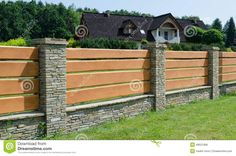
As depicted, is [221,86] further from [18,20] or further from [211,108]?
[18,20]

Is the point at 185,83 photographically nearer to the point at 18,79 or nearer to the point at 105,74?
the point at 105,74

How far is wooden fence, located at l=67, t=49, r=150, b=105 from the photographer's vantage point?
822 centimetres

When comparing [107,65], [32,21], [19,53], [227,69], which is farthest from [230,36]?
[19,53]

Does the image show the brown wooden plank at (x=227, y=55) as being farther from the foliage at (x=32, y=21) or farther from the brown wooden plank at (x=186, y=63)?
the foliage at (x=32, y=21)

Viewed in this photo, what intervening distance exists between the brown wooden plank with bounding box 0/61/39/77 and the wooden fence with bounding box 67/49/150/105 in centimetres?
87

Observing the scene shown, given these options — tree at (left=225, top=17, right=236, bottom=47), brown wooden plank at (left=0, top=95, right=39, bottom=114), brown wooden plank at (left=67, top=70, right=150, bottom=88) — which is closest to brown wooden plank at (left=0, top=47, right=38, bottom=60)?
brown wooden plank at (left=0, top=95, right=39, bottom=114)

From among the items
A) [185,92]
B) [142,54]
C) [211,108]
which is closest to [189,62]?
[185,92]

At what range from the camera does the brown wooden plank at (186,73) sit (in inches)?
472

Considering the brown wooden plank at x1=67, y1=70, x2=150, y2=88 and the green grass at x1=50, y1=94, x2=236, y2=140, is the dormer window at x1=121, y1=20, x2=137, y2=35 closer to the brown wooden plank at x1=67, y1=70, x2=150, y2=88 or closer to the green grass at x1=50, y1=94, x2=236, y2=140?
the green grass at x1=50, y1=94, x2=236, y2=140

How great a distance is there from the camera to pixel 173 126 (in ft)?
28.9

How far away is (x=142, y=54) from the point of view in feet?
34.9

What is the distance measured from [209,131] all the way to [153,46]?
135 inches

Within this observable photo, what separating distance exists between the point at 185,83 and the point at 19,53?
7.05 metres

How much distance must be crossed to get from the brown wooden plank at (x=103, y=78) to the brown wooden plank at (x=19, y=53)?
980mm
